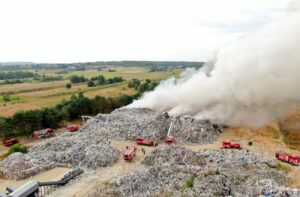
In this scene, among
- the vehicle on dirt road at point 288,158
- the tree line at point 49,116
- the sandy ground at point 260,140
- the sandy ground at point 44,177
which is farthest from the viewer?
the tree line at point 49,116

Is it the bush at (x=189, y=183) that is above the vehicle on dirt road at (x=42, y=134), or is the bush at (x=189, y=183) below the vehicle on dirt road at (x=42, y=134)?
above

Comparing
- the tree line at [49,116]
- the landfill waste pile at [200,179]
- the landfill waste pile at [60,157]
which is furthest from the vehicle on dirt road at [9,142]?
the landfill waste pile at [200,179]

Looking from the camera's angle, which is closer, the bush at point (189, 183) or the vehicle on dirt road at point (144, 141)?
the bush at point (189, 183)

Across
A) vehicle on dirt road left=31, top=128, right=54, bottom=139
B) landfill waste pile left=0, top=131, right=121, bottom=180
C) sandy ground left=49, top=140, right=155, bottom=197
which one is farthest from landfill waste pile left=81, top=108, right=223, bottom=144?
sandy ground left=49, top=140, right=155, bottom=197

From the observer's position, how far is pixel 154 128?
34844mm

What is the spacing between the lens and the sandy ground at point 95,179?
21.8 meters

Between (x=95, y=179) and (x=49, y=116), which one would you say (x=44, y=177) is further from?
(x=49, y=116)

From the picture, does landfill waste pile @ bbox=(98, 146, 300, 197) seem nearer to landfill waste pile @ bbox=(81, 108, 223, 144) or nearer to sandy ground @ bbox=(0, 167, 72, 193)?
sandy ground @ bbox=(0, 167, 72, 193)

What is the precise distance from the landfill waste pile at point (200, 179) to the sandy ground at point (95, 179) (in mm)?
1209

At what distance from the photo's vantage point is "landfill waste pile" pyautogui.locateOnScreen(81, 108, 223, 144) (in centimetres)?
3359

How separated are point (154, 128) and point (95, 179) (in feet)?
39.1

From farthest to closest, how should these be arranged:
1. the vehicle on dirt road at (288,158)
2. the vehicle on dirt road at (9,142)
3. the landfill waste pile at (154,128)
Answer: the vehicle on dirt road at (9,142)
the landfill waste pile at (154,128)
the vehicle on dirt road at (288,158)

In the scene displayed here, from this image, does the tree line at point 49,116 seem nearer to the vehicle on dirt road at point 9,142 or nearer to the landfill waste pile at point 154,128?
the vehicle on dirt road at point 9,142

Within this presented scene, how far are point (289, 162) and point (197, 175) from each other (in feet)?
30.7
